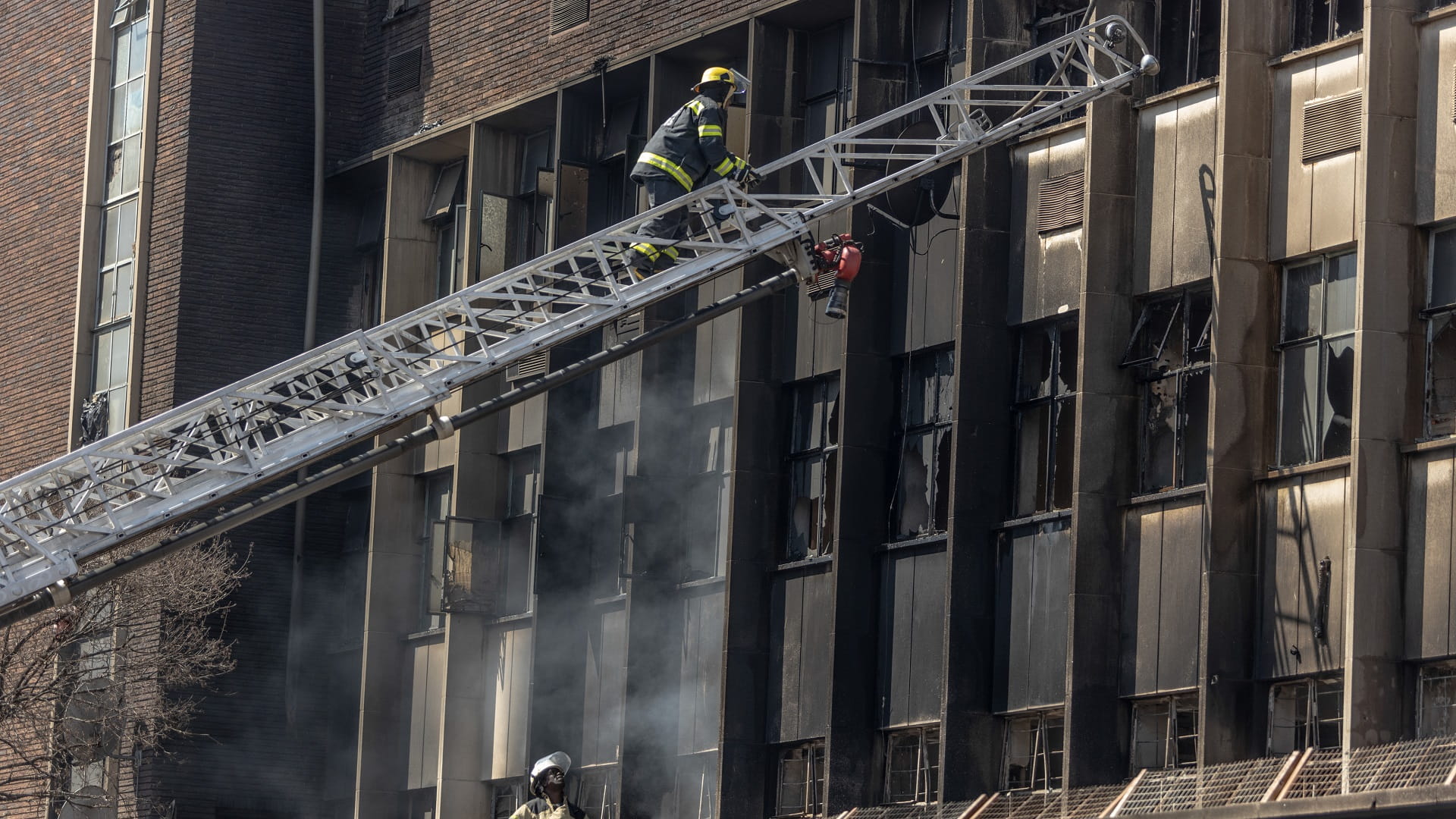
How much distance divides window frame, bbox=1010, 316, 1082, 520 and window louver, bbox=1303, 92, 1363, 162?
305cm

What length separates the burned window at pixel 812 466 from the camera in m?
27.2

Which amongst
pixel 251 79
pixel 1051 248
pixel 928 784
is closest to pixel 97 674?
pixel 251 79

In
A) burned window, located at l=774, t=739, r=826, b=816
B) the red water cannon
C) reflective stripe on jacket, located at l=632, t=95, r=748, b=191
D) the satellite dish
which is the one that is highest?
the satellite dish

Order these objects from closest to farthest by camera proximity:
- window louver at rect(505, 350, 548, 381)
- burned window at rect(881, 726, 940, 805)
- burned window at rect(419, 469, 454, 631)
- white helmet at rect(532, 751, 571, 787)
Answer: white helmet at rect(532, 751, 571, 787)
burned window at rect(881, 726, 940, 805)
window louver at rect(505, 350, 548, 381)
burned window at rect(419, 469, 454, 631)

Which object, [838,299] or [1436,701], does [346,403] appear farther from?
[1436,701]

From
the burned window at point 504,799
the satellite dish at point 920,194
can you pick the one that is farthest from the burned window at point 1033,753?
the burned window at point 504,799

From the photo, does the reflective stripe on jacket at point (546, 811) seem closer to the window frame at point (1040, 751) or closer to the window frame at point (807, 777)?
the window frame at point (1040, 751)

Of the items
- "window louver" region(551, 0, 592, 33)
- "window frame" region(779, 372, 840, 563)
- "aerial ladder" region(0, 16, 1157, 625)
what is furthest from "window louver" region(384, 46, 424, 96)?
"aerial ladder" region(0, 16, 1157, 625)

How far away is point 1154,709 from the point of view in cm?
2275

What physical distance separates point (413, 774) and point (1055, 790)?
13.0m

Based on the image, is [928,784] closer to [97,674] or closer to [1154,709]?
[1154,709]

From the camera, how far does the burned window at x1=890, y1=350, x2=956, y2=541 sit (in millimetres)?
25688

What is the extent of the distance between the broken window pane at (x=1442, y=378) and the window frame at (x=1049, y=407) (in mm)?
3976

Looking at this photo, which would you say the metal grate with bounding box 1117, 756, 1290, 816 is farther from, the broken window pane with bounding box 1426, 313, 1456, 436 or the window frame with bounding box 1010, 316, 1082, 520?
the window frame with bounding box 1010, 316, 1082, 520
